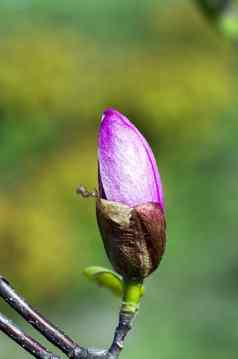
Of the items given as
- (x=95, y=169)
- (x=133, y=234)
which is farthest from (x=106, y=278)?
(x=95, y=169)

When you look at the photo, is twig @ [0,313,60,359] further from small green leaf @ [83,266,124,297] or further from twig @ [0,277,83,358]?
small green leaf @ [83,266,124,297]

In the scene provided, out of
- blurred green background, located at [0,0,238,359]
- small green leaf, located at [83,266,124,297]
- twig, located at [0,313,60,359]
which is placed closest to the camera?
twig, located at [0,313,60,359]

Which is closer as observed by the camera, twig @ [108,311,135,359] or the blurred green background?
twig @ [108,311,135,359]

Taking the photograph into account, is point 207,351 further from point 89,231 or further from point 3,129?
point 3,129

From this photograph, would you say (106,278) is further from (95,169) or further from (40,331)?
(95,169)

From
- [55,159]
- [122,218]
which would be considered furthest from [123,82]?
[122,218]

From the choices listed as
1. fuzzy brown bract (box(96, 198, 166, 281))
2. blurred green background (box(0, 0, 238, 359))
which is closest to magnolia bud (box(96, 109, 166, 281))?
fuzzy brown bract (box(96, 198, 166, 281))
